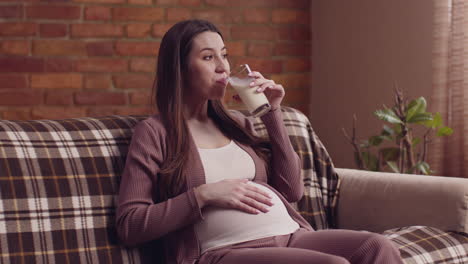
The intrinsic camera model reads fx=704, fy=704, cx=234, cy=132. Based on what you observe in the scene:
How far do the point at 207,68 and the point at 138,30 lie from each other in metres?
1.60

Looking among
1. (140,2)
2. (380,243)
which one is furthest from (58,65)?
(380,243)

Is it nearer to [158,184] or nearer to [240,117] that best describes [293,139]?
[240,117]

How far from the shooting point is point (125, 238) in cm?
174

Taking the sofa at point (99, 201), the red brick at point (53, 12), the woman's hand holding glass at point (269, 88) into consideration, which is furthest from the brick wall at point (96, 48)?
the woman's hand holding glass at point (269, 88)

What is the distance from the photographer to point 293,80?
3.77 metres

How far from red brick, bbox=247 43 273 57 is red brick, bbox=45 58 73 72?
35.7 inches

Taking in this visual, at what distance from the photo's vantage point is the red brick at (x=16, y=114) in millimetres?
3252

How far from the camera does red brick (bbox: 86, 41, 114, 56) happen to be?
3369 mm

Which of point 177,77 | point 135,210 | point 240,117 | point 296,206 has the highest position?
point 177,77

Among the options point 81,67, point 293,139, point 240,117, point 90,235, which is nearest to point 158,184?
point 90,235

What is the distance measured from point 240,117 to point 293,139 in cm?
23

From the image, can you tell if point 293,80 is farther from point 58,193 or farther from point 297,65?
point 58,193

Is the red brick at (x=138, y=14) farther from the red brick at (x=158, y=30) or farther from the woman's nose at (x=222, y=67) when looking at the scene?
the woman's nose at (x=222, y=67)

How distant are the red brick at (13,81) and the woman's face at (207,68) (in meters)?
1.58
